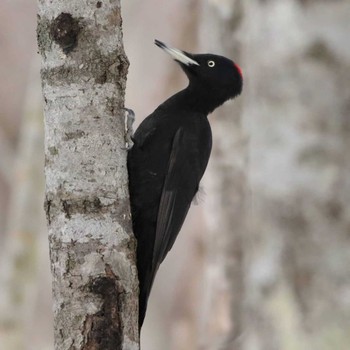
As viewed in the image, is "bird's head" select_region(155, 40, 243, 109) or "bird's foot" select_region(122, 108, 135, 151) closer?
"bird's foot" select_region(122, 108, 135, 151)

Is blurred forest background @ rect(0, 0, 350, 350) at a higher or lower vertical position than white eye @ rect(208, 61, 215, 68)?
lower

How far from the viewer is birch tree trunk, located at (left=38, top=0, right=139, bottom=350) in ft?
11.9

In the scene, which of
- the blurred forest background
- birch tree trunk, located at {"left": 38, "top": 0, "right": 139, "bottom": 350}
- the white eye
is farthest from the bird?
birch tree trunk, located at {"left": 38, "top": 0, "right": 139, "bottom": 350}

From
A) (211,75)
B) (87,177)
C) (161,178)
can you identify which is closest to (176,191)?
(161,178)

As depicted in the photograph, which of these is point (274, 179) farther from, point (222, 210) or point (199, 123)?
point (222, 210)

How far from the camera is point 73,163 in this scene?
149 inches

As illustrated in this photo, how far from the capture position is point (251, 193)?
17.9ft

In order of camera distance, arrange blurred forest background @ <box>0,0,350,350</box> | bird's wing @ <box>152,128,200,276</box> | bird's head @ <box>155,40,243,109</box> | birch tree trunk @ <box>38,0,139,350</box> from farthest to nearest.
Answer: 1. bird's head @ <box>155,40,243,109</box>
2. blurred forest background @ <box>0,0,350,350</box>
3. bird's wing @ <box>152,128,200,276</box>
4. birch tree trunk @ <box>38,0,139,350</box>

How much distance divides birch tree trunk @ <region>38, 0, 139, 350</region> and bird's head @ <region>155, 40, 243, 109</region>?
62.1 inches

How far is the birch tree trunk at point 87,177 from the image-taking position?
3625 mm

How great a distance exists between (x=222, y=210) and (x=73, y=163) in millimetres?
4345

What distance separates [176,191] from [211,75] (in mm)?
934

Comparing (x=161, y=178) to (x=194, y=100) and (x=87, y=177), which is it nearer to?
(x=194, y=100)

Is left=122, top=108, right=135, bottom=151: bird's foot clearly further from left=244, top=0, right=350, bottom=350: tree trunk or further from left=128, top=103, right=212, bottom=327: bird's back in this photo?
left=244, top=0, right=350, bottom=350: tree trunk
